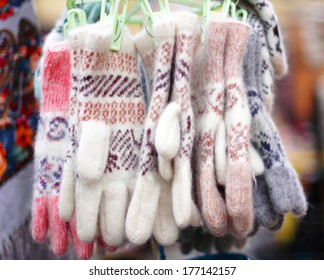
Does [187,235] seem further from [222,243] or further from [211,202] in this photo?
[211,202]

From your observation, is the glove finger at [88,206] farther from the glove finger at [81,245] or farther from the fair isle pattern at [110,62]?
the fair isle pattern at [110,62]

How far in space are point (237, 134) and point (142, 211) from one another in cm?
19

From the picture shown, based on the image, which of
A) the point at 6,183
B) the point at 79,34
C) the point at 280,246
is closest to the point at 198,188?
the point at 79,34

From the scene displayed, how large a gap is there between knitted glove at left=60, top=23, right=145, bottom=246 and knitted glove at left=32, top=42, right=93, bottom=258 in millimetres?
74

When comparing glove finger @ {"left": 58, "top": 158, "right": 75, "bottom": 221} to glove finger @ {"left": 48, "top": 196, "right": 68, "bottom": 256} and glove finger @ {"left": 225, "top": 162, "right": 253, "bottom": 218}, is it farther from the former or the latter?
glove finger @ {"left": 225, "top": 162, "right": 253, "bottom": 218}

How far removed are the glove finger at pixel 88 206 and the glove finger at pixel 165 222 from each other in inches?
4.0

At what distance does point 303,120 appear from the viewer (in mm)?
1569

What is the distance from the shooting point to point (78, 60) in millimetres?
721

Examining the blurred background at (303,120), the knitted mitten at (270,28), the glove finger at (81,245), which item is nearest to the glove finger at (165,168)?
the glove finger at (81,245)

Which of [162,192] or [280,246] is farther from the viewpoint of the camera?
[280,246]

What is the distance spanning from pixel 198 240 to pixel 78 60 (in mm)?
594

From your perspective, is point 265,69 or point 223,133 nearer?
point 223,133

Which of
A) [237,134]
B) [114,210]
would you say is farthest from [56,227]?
[237,134]
